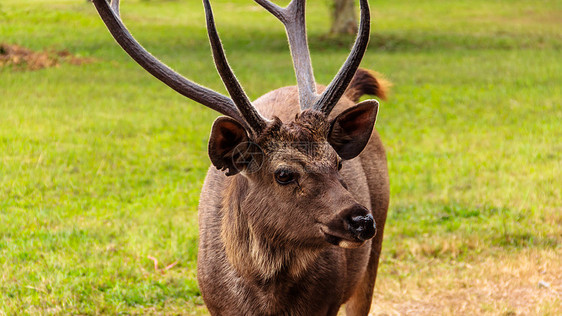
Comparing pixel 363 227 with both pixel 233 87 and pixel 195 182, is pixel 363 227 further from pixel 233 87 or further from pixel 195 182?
pixel 195 182

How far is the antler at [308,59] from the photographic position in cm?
357

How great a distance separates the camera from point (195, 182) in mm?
8211

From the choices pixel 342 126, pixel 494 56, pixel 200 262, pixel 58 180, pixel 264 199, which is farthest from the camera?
pixel 494 56

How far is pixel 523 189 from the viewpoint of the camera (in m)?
7.99

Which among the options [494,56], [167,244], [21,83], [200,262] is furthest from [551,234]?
[494,56]

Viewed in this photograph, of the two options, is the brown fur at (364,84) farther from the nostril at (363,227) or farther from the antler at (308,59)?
the nostril at (363,227)

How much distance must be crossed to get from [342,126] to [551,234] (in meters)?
4.01

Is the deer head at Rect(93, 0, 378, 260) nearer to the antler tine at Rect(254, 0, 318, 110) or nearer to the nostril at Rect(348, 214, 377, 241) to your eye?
the nostril at Rect(348, 214, 377, 241)

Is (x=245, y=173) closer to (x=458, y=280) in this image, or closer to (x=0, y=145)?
Answer: (x=458, y=280)

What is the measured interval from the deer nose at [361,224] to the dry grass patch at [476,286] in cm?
259

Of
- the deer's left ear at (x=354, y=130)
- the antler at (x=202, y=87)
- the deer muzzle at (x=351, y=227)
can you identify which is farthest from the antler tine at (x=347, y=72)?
the deer muzzle at (x=351, y=227)

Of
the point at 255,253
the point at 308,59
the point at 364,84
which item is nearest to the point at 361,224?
the point at 255,253

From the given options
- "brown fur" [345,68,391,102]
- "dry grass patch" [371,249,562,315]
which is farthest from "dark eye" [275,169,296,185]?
"dry grass patch" [371,249,562,315]

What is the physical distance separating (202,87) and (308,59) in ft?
3.43
